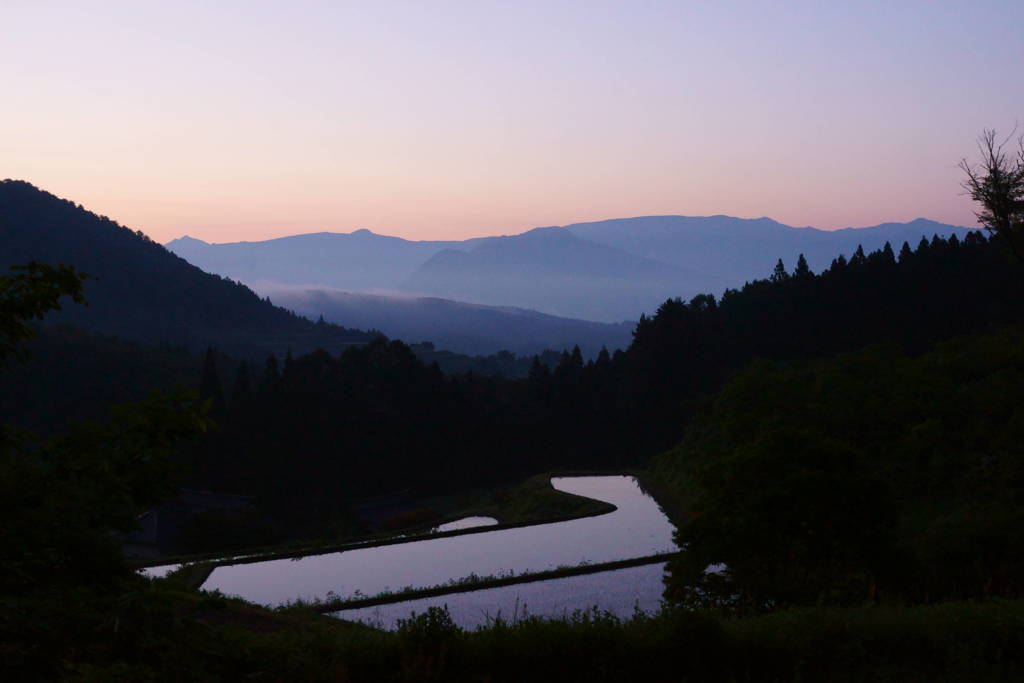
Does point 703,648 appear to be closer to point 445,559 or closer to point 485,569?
point 485,569

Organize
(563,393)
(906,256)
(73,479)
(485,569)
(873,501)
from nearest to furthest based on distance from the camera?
(73,479)
(873,501)
(485,569)
(563,393)
(906,256)

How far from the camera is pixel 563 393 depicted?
82938mm

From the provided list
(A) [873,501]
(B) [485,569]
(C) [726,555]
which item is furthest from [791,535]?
(B) [485,569]

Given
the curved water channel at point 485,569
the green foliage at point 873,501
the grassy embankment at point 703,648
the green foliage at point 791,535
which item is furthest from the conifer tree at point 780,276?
the grassy embankment at point 703,648

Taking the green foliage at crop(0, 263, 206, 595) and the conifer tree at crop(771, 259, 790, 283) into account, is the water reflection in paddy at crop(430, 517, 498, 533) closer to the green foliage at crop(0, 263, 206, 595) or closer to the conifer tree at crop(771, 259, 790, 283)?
the green foliage at crop(0, 263, 206, 595)

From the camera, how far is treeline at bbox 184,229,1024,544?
68.2 meters

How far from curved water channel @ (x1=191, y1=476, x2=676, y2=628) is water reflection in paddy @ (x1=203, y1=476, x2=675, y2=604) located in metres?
0.03

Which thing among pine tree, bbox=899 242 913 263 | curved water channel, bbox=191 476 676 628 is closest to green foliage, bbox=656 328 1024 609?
curved water channel, bbox=191 476 676 628

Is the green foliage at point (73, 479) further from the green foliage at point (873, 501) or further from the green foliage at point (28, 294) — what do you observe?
the green foliage at point (873, 501)

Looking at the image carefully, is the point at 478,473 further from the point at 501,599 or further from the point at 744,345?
the point at 501,599

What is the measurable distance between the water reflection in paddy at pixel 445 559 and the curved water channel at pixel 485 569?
3 cm

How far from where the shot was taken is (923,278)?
78.1 m

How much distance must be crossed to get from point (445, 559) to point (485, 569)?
1.99m

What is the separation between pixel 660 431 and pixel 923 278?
27.0 meters
